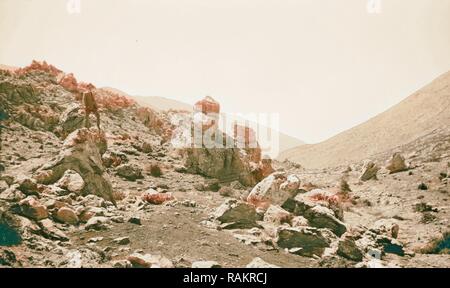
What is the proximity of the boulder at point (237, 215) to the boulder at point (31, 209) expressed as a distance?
Result: 546cm

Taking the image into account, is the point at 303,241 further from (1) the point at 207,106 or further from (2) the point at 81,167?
(1) the point at 207,106

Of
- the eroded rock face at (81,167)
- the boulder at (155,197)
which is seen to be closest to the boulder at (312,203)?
the boulder at (155,197)

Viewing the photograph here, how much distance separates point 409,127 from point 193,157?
38291 mm

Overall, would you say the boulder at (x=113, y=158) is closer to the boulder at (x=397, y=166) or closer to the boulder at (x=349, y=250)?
the boulder at (x=349, y=250)

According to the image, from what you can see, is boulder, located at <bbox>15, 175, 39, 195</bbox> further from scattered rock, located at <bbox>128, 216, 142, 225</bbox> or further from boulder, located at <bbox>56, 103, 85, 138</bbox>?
A: boulder, located at <bbox>56, 103, 85, 138</bbox>

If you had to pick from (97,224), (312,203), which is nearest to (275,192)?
(312,203)

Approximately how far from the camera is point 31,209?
11.9 metres

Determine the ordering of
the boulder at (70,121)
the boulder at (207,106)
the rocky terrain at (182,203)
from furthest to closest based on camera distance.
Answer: the boulder at (207,106), the boulder at (70,121), the rocky terrain at (182,203)

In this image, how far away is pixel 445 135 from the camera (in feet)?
105

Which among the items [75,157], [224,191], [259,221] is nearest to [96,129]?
[75,157]

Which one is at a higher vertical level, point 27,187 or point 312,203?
point 27,187

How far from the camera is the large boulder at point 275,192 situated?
1603 centimetres

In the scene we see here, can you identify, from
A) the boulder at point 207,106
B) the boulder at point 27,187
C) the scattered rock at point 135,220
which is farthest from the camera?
the boulder at point 207,106

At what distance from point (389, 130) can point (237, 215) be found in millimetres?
46487
